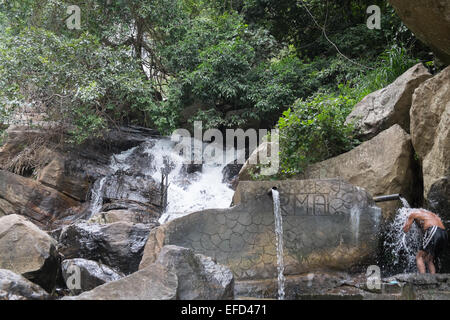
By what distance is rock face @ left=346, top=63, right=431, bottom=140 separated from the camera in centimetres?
755

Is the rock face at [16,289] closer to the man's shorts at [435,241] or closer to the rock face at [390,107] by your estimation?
the man's shorts at [435,241]

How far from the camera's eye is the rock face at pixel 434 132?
19.5ft

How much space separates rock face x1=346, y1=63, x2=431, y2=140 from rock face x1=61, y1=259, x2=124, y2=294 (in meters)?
5.56

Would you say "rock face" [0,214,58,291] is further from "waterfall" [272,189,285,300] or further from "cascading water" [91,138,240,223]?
"cascading water" [91,138,240,223]

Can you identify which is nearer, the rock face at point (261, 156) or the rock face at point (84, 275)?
the rock face at point (84, 275)

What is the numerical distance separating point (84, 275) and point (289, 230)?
339 centimetres

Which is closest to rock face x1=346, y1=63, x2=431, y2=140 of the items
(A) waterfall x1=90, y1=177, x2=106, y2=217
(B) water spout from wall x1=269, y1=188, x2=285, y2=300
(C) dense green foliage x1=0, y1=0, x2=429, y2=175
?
(C) dense green foliage x1=0, y1=0, x2=429, y2=175

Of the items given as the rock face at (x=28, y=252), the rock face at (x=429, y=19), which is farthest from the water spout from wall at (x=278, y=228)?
the rock face at (x=28, y=252)

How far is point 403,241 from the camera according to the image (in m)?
6.14

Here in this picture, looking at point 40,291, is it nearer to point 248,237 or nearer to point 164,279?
point 164,279

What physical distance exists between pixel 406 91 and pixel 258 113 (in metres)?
6.26

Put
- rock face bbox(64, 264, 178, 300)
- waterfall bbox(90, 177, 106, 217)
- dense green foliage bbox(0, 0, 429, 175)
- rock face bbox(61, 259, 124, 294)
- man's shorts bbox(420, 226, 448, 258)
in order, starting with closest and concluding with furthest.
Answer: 1. rock face bbox(64, 264, 178, 300)
2. man's shorts bbox(420, 226, 448, 258)
3. rock face bbox(61, 259, 124, 294)
4. dense green foliage bbox(0, 0, 429, 175)
5. waterfall bbox(90, 177, 106, 217)

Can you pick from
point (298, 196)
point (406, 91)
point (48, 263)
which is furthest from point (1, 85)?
point (406, 91)

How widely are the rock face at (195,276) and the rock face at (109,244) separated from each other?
120 inches
